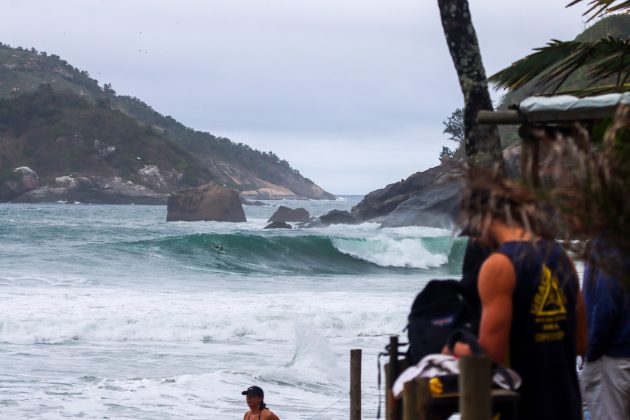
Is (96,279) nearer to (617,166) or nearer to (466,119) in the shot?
(466,119)

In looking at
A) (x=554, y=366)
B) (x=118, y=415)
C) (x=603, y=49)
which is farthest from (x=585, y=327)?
(x=118, y=415)

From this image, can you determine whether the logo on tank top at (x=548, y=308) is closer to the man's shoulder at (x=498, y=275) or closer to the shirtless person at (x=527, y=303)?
the shirtless person at (x=527, y=303)

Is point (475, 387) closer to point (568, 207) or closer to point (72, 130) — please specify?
point (568, 207)

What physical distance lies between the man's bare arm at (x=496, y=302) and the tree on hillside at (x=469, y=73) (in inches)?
124

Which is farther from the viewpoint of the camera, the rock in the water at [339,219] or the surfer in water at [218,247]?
the rock in the water at [339,219]

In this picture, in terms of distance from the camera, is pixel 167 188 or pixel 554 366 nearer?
pixel 554 366

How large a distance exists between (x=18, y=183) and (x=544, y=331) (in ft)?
402

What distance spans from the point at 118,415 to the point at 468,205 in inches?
347

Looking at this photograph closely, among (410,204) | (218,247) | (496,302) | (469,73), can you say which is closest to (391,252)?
(218,247)

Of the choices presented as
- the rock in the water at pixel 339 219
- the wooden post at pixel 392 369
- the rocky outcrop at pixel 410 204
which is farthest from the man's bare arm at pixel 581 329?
the rock in the water at pixel 339 219

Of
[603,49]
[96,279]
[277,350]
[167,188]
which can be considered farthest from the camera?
[167,188]

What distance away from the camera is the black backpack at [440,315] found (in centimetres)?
392

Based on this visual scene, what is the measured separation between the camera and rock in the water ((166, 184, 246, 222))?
7369cm

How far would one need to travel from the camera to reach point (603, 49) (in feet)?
26.3
